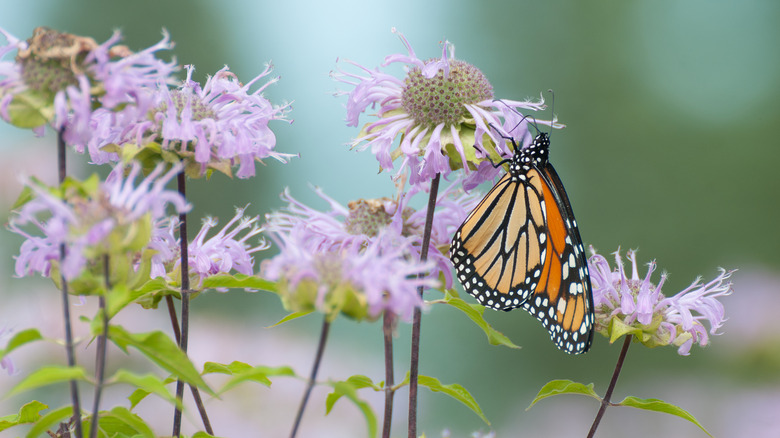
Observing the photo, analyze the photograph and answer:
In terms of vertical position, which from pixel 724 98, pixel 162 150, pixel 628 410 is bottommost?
pixel 628 410

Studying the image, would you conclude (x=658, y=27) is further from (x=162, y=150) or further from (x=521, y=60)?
(x=162, y=150)

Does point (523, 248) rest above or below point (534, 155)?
below

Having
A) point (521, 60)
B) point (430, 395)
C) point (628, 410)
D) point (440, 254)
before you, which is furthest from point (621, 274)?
point (521, 60)

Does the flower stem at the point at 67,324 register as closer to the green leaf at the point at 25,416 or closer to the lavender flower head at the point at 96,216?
the lavender flower head at the point at 96,216

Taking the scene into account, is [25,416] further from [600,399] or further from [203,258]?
[600,399]

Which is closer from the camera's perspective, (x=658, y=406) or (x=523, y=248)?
(x=658, y=406)

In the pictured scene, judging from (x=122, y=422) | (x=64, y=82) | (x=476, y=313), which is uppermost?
(x=64, y=82)

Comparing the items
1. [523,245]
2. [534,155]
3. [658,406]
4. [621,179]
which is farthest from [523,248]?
[621,179]
